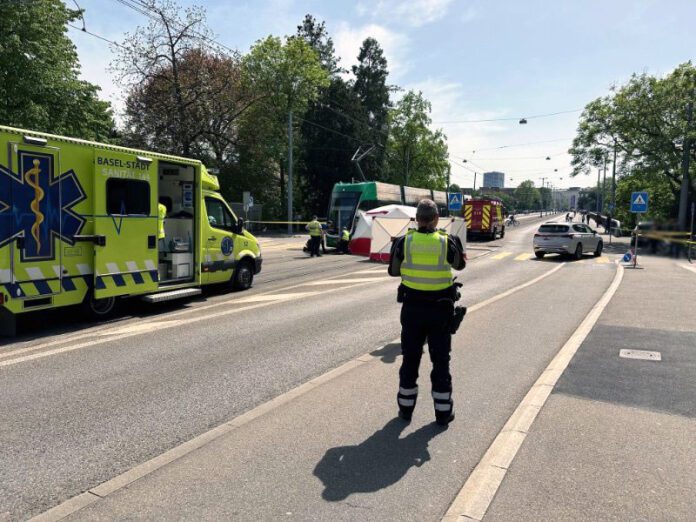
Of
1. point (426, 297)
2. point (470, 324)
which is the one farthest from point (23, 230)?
point (470, 324)

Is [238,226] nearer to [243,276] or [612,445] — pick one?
[243,276]

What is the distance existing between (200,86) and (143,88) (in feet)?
14.1

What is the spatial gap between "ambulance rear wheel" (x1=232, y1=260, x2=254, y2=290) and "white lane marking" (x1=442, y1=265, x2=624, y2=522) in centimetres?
754

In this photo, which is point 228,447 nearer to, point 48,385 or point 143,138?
point 48,385

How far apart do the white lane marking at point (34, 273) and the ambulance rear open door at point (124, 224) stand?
2.73 feet

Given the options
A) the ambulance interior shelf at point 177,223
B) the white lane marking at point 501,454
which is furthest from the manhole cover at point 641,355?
the ambulance interior shelf at point 177,223

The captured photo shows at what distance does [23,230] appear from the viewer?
705 cm

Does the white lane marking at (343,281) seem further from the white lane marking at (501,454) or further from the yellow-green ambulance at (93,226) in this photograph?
the white lane marking at (501,454)

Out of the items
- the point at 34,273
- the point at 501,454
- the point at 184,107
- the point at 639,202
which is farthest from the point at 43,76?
the point at 501,454

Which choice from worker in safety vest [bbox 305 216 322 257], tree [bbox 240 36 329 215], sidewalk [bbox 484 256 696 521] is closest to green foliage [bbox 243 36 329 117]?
tree [bbox 240 36 329 215]

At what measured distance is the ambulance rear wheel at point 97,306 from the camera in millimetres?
8219

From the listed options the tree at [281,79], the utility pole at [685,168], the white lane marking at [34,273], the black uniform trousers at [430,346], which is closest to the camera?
the black uniform trousers at [430,346]

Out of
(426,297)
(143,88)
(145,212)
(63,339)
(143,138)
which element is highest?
(143,88)

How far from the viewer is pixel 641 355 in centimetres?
652
